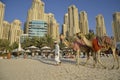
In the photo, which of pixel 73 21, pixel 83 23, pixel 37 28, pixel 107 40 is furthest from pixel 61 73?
pixel 83 23

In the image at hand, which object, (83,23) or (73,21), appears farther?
(83,23)

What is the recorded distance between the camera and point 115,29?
56781 mm

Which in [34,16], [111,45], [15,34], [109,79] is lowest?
[109,79]

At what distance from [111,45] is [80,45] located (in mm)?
2530

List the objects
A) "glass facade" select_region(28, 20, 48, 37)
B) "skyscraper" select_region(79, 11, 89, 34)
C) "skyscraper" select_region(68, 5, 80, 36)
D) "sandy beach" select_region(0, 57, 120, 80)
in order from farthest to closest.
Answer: "skyscraper" select_region(79, 11, 89, 34)
"skyscraper" select_region(68, 5, 80, 36)
"glass facade" select_region(28, 20, 48, 37)
"sandy beach" select_region(0, 57, 120, 80)

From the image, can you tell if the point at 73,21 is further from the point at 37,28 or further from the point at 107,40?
the point at 107,40

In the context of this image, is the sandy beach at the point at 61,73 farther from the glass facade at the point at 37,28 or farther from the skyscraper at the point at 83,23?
the skyscraper at the point at 83,23

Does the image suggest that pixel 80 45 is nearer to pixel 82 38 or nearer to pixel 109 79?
pixel 82 38

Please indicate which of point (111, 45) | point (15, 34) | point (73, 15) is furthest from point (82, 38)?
point (15, 34)

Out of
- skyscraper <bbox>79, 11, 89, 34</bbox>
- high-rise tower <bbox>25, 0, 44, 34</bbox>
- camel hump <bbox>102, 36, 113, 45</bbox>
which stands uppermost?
high-rise tower <bbox>25, 0, 44, 34</bbox>

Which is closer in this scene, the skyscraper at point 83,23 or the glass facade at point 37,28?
the glass facade at point 37,28

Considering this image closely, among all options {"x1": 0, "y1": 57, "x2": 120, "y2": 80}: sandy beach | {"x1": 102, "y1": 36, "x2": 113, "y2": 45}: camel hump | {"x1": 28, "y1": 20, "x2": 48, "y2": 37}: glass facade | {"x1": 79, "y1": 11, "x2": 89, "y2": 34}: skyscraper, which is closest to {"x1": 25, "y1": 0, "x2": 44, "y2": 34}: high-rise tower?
{"x1": 79, "y1": 11, "x2": 89, "y2": 34}: skyscraper

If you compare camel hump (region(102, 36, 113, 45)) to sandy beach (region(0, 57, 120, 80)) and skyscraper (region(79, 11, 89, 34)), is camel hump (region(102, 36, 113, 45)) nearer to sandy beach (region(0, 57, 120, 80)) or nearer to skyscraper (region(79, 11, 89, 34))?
sandy beach (region(0, 57, 120, 80))

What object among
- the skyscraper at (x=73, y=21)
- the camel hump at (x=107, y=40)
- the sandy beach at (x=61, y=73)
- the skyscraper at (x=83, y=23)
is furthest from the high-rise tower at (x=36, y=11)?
the sandy beach at (x=61, y=73)
